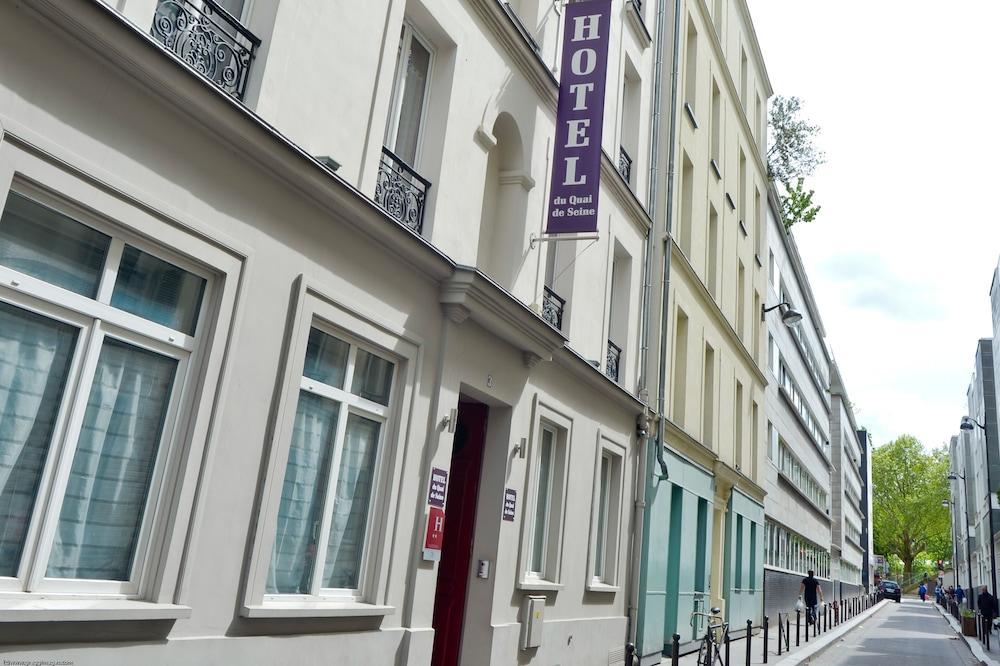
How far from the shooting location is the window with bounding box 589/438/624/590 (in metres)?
12.4

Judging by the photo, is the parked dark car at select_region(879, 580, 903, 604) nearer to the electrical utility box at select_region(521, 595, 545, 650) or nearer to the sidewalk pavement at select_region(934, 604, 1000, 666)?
the sidewalk pavement at select_region(934, 604, 1000, 666)

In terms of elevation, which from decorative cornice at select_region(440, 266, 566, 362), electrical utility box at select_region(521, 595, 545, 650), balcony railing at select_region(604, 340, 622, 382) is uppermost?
balcony railing at select_region(604, 340, 622, 382)

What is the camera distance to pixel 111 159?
4781 mm

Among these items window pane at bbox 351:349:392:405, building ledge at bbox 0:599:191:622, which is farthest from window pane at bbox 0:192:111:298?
window pane at bbox 351:349:392:405

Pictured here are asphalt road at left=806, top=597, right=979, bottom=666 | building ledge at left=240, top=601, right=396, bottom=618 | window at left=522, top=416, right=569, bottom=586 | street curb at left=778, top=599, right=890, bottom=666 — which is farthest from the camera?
asphalt road at left=806, top=597, right=979, bottom=666

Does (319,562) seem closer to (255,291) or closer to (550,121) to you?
(255,291)

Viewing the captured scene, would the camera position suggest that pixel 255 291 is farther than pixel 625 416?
No

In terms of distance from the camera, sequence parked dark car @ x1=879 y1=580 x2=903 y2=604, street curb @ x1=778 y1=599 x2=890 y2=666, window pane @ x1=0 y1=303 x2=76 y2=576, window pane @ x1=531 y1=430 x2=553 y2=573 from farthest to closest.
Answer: parked dark car @ x1=879 y1=580 x2=903 y2=604 < street curb @ x1=778 y1=599 x2=890 y2=666 < window pane @ x1=531 y1=430 x2=553 y2=573 < window pane @ x1=0 y1=303 x2=76 y2=576

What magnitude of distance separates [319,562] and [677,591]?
35.2 feet

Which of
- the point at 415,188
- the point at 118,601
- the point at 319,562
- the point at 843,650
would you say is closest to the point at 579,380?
the point at 415,188

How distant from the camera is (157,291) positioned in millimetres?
5211

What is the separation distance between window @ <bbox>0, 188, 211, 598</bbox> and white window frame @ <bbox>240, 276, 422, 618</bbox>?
0.80 metres

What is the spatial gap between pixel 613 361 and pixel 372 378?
6631mm

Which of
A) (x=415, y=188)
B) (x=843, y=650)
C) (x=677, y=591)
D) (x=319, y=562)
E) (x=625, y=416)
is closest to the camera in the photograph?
(x=319, y=562)
